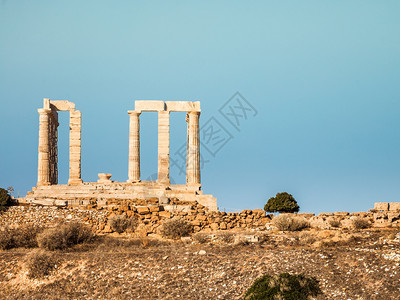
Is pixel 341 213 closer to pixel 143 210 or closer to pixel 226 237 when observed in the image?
pixel 226 237

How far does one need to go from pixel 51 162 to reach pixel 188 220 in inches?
688

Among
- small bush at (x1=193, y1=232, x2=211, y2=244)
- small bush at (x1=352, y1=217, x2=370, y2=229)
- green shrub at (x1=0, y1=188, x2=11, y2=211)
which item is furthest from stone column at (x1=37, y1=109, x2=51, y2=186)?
small bush at (x1=352, y1=217, x2=370, y2=229)

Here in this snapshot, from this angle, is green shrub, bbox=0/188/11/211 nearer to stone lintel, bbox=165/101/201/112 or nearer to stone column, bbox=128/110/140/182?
stone column, bbox=128/110/140/182

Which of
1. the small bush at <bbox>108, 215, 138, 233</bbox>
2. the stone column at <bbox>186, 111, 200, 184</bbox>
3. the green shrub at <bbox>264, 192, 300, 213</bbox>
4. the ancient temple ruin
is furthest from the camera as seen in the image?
the green shrub at <bbox>264, 192, 300, 213</bbox>

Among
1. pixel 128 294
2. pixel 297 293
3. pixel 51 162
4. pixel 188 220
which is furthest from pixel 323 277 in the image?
pixel 51 162

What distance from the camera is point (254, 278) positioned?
899 inches

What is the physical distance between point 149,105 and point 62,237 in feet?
65.4

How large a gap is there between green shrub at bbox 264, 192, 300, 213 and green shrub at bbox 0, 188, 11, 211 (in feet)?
72.7

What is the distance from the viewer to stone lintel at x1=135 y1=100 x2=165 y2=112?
48375 millimetres

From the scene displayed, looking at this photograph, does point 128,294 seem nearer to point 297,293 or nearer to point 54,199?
point 297,293

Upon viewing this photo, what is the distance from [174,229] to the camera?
34.3 m

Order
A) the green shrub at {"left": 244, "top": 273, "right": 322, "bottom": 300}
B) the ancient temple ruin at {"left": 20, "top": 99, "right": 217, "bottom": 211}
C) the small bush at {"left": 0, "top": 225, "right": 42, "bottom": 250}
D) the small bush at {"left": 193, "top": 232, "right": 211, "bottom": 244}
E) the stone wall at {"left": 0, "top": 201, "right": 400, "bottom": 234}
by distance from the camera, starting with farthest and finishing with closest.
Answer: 1. the ancient temple ruin at {"left": 20, "top": 99, "right": 217, "bottom": 211}
2. the stone wall at {"left": 0, "top": 201, "right": 400, "bottom": 234}
3. the small bush at {"left": 0, "top": 225, "right": 42, "bottom": 250}
4. the small bush at {"left": 193, "top": 232, "right": 211, "bottom": 244}
5. the green shrub at {"left": 244, "top": 273, "right": 322, "bottom": 300}

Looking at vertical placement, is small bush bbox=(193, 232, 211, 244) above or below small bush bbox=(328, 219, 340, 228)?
below

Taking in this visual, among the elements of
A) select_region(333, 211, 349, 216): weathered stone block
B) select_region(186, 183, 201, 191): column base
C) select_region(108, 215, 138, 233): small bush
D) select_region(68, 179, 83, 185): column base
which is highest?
select_region(68, 179, 83, 185): column base
